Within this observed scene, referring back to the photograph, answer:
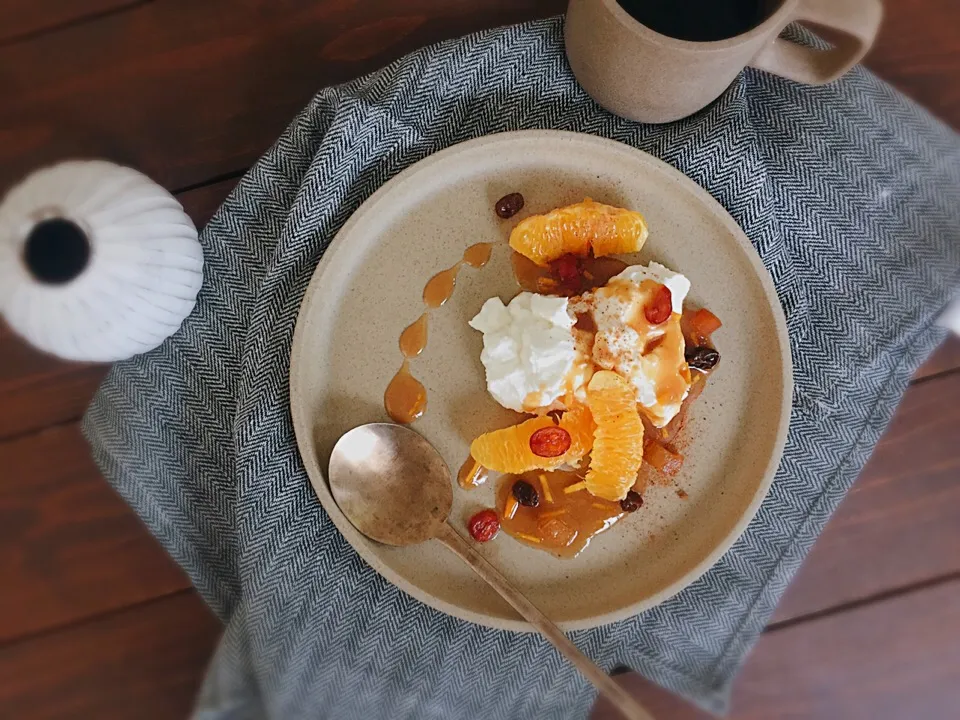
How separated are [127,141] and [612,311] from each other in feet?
2.96

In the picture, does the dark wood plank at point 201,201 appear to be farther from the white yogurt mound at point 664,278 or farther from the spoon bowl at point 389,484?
the white yogurt mound at point 664,278

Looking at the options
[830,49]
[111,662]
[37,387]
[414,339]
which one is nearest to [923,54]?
[830,49]

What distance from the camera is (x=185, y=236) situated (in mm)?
1124

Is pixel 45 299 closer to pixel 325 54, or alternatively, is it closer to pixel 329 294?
pixel 329 294

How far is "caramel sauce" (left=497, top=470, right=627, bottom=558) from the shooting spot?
121cm

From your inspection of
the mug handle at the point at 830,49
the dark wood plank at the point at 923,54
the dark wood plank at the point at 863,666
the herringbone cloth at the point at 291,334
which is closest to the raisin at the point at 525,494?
the herringbone cloth at the point at 291,334

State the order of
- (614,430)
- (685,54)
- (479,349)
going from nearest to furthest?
(685,54) → (614,430) → (479,349)

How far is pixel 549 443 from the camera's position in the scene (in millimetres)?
1143

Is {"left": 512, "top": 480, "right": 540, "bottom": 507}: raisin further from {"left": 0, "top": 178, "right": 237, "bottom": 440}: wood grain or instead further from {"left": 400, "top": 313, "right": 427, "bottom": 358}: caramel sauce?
{"left": 0, "top": 178, "right": 237, "bottom": 440}: wood grain

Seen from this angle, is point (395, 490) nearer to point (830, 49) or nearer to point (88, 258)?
point (88, 258)

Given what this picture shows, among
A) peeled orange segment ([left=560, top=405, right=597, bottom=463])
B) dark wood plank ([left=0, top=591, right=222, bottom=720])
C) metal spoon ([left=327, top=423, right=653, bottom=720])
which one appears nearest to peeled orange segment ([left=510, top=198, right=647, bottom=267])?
peeled orange segment ([left=560, top=405, right=597, bottom=463])

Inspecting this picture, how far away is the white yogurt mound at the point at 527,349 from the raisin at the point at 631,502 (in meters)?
0.21

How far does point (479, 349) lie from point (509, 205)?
0.78 ft

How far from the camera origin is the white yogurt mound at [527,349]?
1.14m
